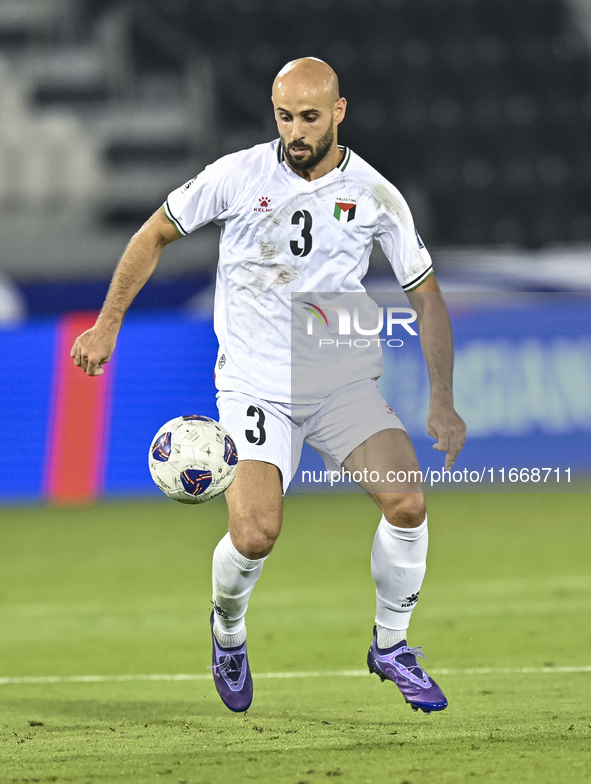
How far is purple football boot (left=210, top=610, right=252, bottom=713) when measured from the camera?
507cm

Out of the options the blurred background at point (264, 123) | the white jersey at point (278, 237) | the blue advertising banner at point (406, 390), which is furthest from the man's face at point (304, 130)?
the blurred background at point (264, 123)

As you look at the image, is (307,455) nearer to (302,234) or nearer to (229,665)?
(229,665)

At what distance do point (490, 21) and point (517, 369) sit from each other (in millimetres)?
9132

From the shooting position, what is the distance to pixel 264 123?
16.7 metres

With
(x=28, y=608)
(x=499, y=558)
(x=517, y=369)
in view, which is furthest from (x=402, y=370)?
(x=28, y=608)

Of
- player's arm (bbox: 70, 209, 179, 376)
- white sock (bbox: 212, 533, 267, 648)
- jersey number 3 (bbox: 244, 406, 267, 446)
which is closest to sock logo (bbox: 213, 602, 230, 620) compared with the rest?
white sock (bbox: 212, 533, 267, 648)

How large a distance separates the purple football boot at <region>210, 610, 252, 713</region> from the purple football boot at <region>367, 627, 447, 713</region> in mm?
528

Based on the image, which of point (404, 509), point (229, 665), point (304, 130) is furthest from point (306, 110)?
point (229, 665)

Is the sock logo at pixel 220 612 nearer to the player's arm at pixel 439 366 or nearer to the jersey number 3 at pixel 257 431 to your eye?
the jersey number 3 at pixel 257 431

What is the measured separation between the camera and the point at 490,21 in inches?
747

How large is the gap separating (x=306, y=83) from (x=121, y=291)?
3.65 ft

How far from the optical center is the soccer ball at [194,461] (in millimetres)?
4723

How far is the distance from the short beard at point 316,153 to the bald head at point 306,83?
145 mm

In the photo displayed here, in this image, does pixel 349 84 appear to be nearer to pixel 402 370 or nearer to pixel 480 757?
pixel 402 370
